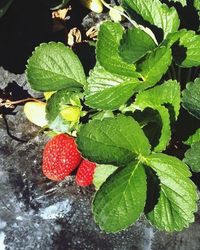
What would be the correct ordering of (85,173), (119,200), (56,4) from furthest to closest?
(56,4) → (85,173) → (119,200)

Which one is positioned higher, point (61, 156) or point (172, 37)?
point (172, 37)

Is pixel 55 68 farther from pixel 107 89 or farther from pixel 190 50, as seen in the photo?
pixel 190 50

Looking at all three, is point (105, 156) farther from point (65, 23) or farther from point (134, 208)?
point (65, 23)

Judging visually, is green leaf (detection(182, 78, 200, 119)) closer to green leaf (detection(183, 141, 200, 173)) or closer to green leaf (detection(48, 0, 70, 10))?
green leaf (detection(183, 141, 200, 173))

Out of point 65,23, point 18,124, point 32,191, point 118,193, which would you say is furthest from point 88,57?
point 118,193

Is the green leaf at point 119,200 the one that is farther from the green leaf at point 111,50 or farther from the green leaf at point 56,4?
the green leaf at point 56,4

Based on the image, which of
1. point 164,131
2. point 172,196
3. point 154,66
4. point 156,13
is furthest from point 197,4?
point 172,196

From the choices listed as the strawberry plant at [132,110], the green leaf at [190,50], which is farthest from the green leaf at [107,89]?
the green leaf at [190,50]
